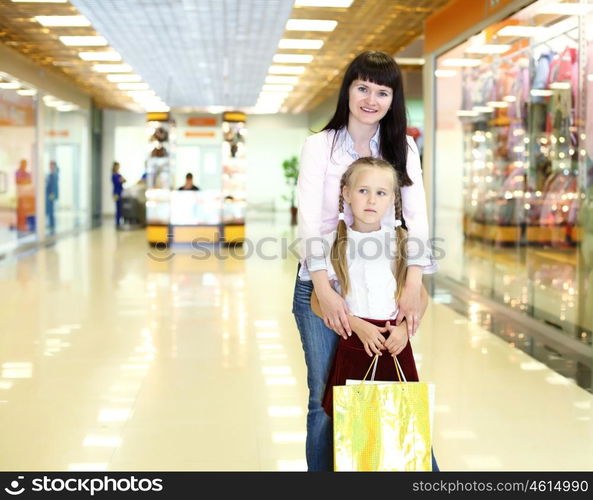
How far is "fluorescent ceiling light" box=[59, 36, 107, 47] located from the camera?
41.2 feet

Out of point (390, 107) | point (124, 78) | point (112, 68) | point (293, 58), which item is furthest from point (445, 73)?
point (124, 78)

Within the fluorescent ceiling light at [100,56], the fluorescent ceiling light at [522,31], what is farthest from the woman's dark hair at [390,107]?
the fluorescent ceiling light at [100,56]

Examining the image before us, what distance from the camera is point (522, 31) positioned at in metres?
7.69

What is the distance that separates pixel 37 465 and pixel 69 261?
9.43 m

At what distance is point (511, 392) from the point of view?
4.90 meters

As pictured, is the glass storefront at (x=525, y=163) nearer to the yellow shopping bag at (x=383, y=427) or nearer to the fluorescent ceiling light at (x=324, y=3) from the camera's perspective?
the fluorescent ceiling light at (x=324, y=3)

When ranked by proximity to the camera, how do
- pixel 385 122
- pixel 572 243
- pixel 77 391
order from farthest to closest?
pixel 572 243 → pixel 77 391 → pixel 385 122

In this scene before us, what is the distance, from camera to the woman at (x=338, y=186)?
240cm

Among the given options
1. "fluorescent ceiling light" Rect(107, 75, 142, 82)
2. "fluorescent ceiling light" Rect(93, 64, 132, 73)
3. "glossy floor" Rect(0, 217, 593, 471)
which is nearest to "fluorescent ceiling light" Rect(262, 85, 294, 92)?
"fluorescent ceiling light" Rect(107, 75, 142, 82)

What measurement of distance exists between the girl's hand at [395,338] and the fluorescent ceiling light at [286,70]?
13417 millimetres

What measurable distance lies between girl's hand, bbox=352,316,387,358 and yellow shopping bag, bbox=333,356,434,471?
15 centimetres

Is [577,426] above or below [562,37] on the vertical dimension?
below
